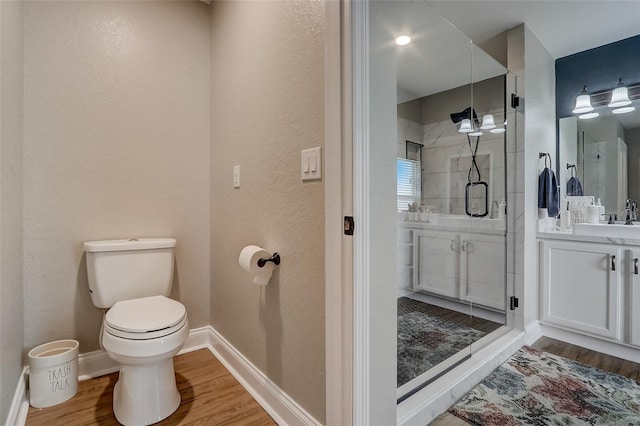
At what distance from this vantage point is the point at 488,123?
7.89ft

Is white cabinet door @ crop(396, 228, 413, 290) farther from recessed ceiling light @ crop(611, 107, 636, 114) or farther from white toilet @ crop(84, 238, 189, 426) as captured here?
recessed ceiling light @ crop(611, 107, 636, 114)

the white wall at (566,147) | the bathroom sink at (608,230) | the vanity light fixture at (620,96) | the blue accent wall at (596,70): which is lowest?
the bathroom sink at (608,230)

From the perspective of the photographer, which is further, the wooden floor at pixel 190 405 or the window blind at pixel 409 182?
the window blind at pixel 409 182

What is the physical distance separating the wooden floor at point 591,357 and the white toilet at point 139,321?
2449mm

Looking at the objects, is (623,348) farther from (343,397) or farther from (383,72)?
(383,72)

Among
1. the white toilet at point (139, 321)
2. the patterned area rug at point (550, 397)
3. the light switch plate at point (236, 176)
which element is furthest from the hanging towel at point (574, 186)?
the white toilet at point (139, 321)

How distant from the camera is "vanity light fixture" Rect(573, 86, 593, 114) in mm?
2525

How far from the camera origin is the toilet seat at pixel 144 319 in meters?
1.23

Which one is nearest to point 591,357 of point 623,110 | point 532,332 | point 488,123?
point 532,332

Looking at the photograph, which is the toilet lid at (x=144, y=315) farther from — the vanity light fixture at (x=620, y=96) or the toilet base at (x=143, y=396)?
the vanity light fixture at (x=620, y=96)

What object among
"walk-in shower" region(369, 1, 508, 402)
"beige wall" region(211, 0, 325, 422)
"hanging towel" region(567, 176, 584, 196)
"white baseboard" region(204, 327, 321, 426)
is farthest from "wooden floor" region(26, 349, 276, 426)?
"hanging towel" region(567, 176, 584, 196)

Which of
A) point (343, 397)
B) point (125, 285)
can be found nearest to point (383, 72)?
point (343, 397)

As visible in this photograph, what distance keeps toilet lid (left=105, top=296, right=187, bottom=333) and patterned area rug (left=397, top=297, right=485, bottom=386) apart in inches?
43.0

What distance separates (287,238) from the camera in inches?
50.2
